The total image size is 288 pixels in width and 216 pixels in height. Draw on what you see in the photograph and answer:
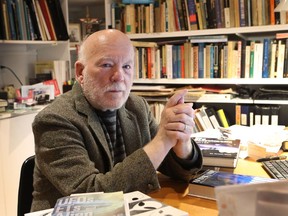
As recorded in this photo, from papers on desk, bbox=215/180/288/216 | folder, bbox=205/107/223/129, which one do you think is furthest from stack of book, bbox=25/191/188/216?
folder, bbox=205/107/223/129

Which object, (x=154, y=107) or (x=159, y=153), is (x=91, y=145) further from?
(x=154, y=107)

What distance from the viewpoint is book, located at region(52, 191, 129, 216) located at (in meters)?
0.69

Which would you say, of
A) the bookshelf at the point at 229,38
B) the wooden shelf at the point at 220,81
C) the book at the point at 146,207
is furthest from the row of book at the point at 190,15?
the book at the point at 146,207

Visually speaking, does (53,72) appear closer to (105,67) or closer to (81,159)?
(105,67)

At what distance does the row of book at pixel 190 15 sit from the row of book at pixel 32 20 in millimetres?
459

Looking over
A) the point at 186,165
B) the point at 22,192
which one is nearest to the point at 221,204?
the point at 186,165

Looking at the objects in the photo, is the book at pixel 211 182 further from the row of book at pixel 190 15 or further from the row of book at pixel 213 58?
the row of book at pixel 190 15

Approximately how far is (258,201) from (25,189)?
945 millimetres

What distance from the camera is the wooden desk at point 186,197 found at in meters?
0.95

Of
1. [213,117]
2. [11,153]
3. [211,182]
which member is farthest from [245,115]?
[11,153]

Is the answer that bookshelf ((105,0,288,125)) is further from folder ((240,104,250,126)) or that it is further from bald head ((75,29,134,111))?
bald head ((75,29,134,111))

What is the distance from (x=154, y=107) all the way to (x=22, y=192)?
159cm

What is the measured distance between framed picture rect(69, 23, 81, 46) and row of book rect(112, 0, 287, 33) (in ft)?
1.40

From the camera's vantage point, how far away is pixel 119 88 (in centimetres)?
118
